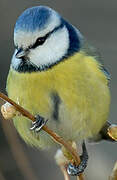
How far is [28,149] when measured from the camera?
268 cm

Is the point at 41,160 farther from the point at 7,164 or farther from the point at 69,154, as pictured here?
the point at 69,154

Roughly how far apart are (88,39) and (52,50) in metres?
1.31

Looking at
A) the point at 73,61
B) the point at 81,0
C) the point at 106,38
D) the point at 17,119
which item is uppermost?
the point at 73,61

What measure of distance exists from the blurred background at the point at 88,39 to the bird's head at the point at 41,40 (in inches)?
30.1

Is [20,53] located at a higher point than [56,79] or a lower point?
higher

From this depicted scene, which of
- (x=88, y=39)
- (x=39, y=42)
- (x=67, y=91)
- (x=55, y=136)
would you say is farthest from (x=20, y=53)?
(x=88, y=39)

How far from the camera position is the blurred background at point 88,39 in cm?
245

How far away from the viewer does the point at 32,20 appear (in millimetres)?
1556

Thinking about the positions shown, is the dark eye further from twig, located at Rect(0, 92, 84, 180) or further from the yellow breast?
twig, located at Rect(0, 92, 84, 180)

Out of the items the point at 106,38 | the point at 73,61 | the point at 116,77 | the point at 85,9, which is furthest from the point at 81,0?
the point at 73,61

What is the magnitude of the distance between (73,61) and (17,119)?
0.92ft

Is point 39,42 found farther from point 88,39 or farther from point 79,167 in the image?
point 88,39

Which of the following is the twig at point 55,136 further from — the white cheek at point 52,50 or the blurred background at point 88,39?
the blurred background at point 88,39

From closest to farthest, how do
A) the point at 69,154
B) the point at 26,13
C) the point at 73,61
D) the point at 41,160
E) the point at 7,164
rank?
1. the point at 69,154
2. the point at 26,13
3. the point at 73,61
4. the point at 7,164
5. the point at 41,160
